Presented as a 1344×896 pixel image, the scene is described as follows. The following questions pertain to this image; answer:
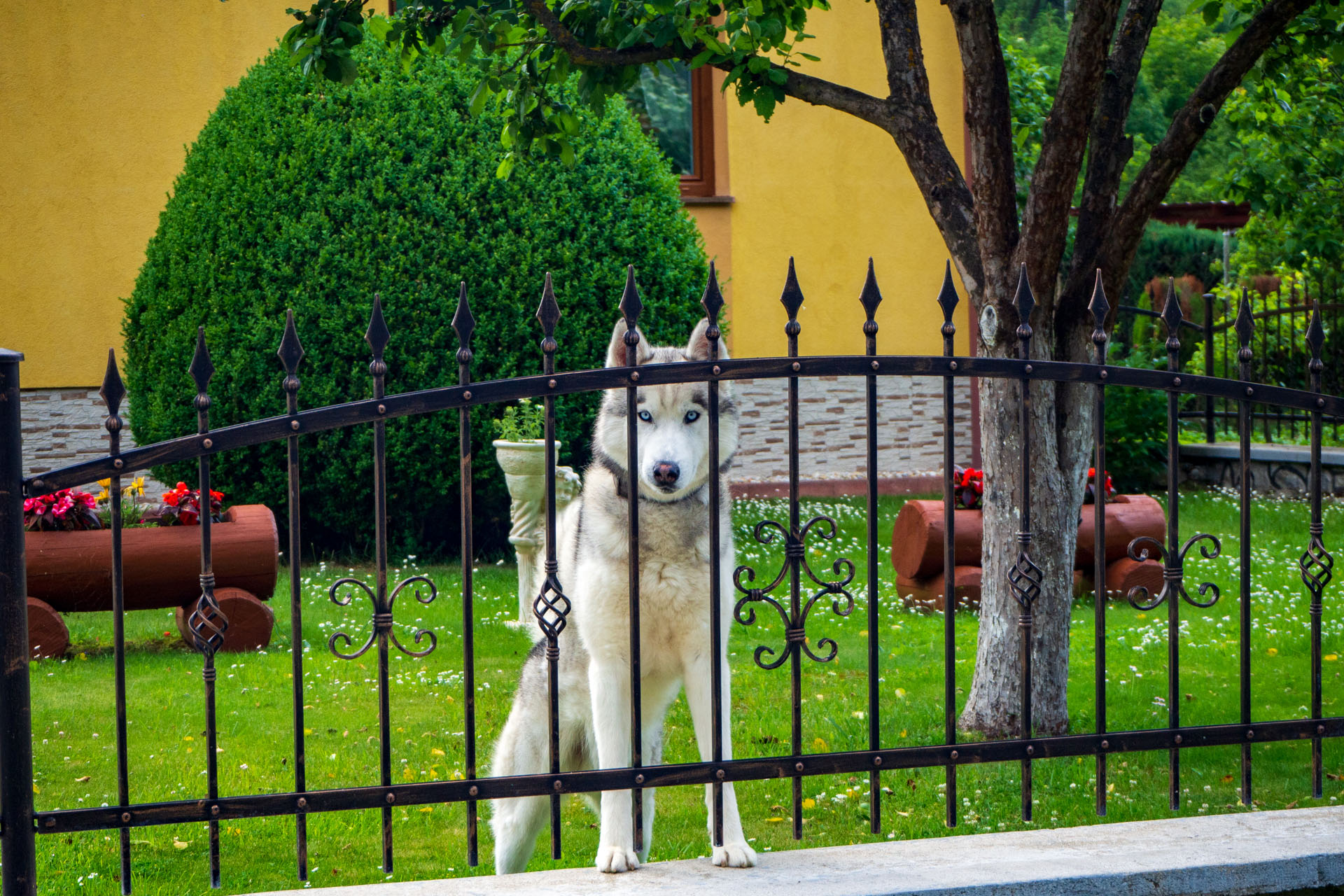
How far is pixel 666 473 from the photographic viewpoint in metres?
3.17

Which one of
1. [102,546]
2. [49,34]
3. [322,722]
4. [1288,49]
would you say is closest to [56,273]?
[49,34]

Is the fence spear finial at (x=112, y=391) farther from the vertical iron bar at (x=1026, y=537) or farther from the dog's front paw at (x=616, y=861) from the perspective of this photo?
the vertical iron bar at (x=1026, y=537)

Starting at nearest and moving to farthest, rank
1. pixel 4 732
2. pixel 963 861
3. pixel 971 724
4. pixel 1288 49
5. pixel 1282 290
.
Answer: pixel 4 732 < pixel 963 861 < pixel 971 724 < pixel 1288 49 < pixel 1282 290

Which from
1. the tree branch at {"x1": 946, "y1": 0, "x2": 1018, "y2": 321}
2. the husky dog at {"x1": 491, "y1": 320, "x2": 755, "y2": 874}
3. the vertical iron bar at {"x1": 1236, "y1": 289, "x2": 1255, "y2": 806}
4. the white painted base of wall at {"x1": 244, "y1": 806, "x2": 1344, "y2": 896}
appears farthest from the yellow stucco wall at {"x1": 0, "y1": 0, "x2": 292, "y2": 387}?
the vertical iron bar at {"x1": 1236, "y1": 289, "x2": 1255, "y2": 806}

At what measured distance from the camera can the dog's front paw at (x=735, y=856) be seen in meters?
3.03

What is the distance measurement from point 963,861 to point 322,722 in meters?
3.41

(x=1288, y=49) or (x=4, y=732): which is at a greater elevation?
(x=1288, y=49)

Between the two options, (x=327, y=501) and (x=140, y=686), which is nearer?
(x=140, y=686)

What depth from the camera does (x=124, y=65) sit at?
10.6 m

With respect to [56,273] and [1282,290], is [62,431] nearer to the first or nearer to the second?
[56,273]

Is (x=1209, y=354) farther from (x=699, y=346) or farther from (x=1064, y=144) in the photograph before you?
(x=699, y=346)

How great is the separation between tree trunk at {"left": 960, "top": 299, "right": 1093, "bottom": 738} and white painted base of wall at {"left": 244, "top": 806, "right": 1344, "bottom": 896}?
1559mm

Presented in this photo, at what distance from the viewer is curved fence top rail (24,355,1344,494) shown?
2758 mm

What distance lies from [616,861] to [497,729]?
2443 mm
